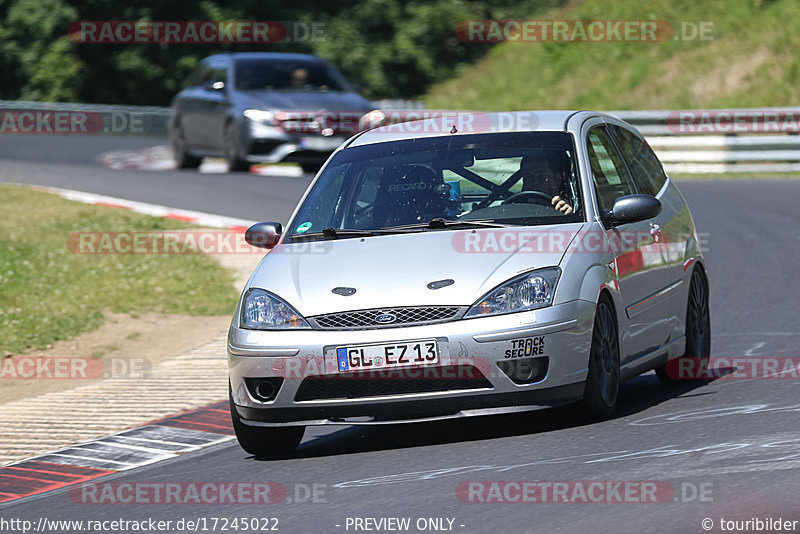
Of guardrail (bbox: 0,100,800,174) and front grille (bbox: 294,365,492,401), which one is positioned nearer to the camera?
front grille (bbox: 294,365,492,401)

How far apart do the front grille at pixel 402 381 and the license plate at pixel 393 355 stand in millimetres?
38

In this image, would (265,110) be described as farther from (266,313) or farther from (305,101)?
(266,313)

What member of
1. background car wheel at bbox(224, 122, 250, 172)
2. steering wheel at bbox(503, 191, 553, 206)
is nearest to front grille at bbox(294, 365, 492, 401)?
steering wheel at bbox(503, 191, 553, 206)

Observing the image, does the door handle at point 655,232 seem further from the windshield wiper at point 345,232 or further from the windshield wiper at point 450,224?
the windshield wiper at point 345,232

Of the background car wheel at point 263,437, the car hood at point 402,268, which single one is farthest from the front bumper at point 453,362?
the background car wheel at point 263,437

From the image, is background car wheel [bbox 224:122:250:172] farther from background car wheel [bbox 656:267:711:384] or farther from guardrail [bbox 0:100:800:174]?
background car wheel [bbox 656:267:711:384]

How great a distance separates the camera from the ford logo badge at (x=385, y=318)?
6.88 m

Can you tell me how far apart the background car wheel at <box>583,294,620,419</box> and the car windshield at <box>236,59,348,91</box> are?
15.7 m

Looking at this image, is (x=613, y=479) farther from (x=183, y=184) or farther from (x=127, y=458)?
(x=183, y=184)

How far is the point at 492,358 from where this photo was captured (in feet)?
22.4

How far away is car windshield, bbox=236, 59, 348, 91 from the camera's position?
2286cm

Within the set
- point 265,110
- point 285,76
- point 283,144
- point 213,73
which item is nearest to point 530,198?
point 283,144

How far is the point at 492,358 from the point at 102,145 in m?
25.5

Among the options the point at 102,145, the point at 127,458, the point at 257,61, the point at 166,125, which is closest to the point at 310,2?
the point at 166,125
